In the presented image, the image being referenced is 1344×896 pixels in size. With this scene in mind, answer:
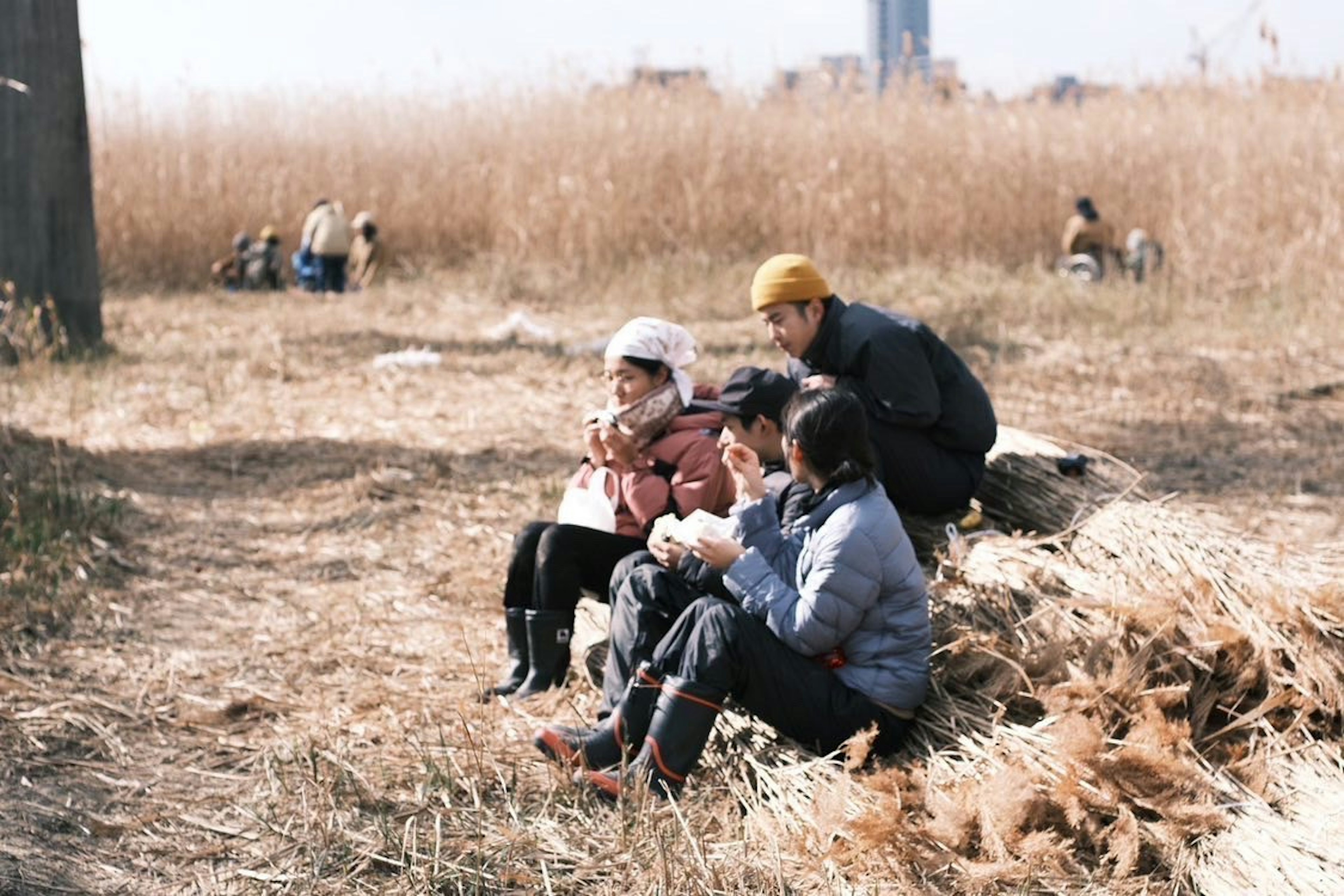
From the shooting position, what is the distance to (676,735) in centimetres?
365

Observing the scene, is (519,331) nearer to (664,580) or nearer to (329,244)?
(329,244)

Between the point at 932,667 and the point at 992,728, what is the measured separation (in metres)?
0.31

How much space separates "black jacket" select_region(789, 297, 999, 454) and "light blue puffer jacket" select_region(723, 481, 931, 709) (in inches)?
38.6

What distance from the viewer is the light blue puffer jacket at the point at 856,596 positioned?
144 inches

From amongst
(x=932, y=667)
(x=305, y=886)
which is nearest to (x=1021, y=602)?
(x=932, y=667)

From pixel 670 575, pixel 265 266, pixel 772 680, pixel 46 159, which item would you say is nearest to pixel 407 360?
pixel 46 159

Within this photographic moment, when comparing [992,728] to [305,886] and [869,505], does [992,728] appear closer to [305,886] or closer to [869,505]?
[869,505]

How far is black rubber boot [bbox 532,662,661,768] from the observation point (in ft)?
12.5

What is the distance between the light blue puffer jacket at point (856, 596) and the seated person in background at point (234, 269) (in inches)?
488

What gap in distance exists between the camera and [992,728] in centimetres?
372

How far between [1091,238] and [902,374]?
30.8ft

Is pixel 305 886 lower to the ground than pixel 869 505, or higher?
lower

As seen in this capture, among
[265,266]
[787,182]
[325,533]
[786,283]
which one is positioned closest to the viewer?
[786,283]

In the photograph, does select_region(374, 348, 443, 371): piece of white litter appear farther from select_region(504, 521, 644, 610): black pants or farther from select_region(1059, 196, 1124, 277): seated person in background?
select_region(1059, 196, 1124, 277): seated person in background
